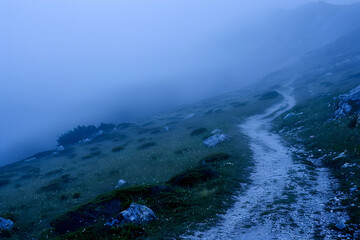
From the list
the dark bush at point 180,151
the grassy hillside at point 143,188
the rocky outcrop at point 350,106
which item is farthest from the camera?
the dark bush at point 180,151

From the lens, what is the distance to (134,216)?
12000mm

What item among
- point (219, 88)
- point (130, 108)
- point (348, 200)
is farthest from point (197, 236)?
point (219, 88)

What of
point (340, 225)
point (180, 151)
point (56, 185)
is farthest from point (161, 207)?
point (56, 185)

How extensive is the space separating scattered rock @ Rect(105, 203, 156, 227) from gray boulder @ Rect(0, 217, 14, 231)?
10.5m

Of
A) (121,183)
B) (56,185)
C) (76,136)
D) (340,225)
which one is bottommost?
(121,183)

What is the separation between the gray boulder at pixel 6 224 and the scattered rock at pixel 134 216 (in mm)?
10548

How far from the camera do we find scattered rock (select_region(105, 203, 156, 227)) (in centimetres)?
1182

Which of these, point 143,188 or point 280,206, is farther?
point 143,188

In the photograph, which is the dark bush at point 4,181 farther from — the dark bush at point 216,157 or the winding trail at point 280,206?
the winding trail at point 280,206

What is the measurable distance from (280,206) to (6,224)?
2002 cm

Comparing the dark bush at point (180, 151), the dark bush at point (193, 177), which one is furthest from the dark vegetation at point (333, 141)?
the dark bush at point (180, 151)

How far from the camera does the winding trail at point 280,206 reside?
10203 mm

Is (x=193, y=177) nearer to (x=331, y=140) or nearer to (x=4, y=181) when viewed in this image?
(x=331, y=140)

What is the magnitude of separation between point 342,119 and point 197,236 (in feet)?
81.2
